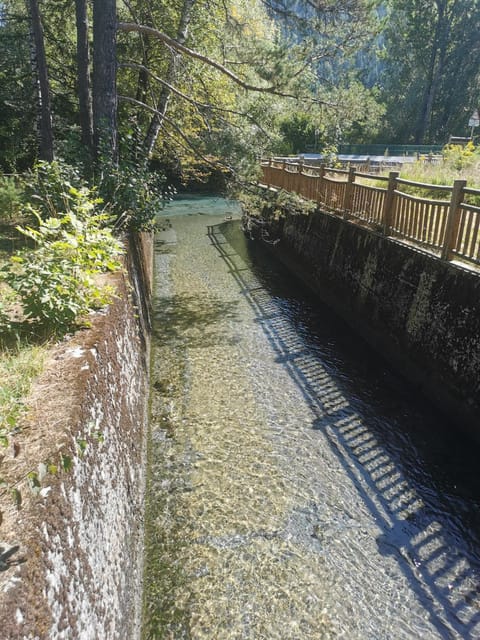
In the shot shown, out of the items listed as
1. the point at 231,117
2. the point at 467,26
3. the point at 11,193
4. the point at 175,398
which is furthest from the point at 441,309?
the point at 467,26

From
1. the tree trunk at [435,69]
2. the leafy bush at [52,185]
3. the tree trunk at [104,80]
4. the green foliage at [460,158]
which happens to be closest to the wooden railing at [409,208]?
the green foliage at [460,158]

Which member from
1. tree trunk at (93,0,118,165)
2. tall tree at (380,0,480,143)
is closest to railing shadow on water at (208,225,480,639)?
tree trunk at (93,0,118,165)

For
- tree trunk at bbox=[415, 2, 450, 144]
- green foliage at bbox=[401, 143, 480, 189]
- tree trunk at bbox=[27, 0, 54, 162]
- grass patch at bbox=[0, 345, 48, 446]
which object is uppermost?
tree trunk at bbox=[415, 2, 450, 144]

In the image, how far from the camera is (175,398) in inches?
252

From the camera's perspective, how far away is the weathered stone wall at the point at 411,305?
5875mm

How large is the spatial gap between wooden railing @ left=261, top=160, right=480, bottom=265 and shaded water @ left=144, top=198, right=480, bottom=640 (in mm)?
2298

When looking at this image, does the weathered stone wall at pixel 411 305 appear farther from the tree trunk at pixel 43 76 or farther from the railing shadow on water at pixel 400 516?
the tree trunk at pixel 43 76

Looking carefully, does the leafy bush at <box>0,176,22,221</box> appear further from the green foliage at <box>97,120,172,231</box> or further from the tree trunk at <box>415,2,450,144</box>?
the tree trunk at <box>415,2,450,144</box>

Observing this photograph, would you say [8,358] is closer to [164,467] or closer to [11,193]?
[164,467]

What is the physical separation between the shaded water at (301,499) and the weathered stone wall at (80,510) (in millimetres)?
542

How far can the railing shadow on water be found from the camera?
3662 millimetres

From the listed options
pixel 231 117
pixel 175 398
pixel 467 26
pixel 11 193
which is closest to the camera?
pixel 175 398

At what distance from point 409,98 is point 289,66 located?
1875 inches

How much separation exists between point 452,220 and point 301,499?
15.3 feet
